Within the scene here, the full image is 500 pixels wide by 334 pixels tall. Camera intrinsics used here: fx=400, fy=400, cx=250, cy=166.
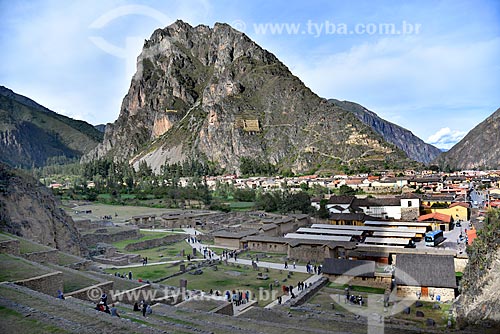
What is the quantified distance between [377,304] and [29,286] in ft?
56.9

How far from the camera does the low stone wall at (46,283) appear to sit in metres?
15.7

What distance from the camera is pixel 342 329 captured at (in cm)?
1625

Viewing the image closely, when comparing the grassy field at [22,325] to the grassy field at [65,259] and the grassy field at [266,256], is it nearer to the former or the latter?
the grassy field at [65,259]

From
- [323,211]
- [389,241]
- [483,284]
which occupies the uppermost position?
[323,211]

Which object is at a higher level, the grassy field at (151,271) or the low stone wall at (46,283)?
the low stone wall at (46,283)

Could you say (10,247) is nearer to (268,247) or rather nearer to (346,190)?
(268,247)

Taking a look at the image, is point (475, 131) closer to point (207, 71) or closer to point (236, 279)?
point (207, 71)

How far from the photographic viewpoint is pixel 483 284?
59.2 feet

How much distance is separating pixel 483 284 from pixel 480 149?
521 ft

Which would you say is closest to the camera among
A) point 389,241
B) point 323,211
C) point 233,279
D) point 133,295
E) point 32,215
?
point 133,295

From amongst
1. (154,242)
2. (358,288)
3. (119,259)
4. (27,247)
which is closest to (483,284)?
(358,288)

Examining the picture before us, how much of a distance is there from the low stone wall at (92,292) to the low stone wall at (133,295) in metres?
0.57

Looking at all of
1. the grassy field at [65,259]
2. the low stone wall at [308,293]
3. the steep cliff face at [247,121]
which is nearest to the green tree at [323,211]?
the low stone wall at [308,293]


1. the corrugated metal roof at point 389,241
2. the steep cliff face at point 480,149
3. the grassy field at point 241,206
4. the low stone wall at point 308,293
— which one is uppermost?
the steep cliff face at point 480,149
